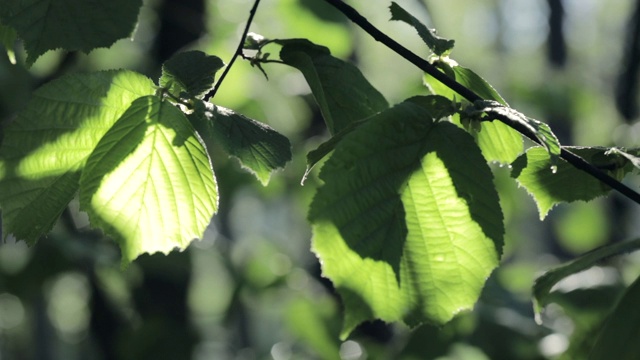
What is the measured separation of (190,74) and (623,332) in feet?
1.74

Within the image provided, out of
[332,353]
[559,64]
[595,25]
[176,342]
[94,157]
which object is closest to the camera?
[94,157]

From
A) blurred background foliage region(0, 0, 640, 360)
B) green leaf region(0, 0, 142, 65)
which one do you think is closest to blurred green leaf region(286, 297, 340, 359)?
blurred background foliage region(0, 0, 640, 360)

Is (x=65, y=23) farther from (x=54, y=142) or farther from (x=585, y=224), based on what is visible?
(x=585, y=224)

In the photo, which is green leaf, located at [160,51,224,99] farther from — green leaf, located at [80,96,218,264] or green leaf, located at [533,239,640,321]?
green leaf, located at [533,239,640,321]

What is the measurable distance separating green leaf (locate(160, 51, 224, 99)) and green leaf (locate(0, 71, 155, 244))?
0.08 ft

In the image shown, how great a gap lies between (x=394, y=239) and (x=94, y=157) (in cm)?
29

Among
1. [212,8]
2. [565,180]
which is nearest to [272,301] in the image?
[212,8]

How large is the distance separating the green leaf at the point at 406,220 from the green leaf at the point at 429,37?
104 millimetres

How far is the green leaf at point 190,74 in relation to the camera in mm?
808

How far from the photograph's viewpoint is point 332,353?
119 inches

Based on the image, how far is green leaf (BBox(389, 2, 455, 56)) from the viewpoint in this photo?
840 mm

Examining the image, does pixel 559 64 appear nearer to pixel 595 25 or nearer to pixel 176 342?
pixel 176 342

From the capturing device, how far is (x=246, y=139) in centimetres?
78

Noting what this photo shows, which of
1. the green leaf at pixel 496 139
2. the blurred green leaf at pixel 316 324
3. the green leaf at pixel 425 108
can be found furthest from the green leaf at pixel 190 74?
the blurred green leaf at pixel 316 324
